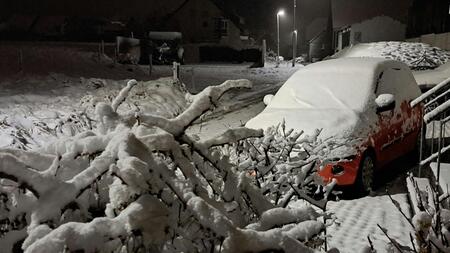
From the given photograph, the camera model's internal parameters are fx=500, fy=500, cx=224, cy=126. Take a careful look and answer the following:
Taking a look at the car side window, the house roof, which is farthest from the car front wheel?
the house roof

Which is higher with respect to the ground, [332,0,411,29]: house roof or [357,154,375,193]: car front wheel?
[332,0,411,29]: house roof

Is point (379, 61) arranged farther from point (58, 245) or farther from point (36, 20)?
point (36, 20)

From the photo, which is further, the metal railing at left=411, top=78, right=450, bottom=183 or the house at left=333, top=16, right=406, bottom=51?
the house at left=333, top=16, right=406, bottom=51

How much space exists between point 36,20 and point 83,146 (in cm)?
4049

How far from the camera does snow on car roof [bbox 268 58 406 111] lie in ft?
24.9

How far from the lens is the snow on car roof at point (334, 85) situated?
7.59 metres

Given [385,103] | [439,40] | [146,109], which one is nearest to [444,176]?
[385,103]

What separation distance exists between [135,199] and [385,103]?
20.0 feet

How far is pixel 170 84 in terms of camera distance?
645 inches

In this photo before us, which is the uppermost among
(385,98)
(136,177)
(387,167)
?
(136,177)

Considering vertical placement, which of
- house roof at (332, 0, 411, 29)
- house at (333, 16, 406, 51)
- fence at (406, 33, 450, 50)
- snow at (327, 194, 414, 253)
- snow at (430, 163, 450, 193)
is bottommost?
snow at (327, 194, 414, 253)

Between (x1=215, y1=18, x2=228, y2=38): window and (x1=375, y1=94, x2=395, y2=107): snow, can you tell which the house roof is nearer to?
(x1=215, y1=18, x2=228, y2=38): window

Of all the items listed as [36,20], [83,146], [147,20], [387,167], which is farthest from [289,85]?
[147,20]

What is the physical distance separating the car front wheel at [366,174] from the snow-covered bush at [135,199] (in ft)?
14.6
